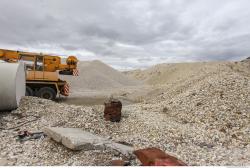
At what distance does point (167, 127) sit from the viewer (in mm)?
8961

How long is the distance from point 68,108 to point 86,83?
18763mm

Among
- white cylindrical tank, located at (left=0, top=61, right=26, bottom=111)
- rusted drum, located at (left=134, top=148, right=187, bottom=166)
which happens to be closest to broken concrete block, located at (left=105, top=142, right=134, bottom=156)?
rusted drum, located at (left=134, top=148, right=187, bottom=166)

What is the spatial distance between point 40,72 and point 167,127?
8.86 meters

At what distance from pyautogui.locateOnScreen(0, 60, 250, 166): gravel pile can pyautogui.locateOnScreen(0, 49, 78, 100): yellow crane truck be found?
3.63 m

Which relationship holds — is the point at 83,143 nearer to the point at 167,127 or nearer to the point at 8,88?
the point at 167,127

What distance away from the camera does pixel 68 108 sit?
10.7m

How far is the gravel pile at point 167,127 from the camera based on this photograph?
6168mm

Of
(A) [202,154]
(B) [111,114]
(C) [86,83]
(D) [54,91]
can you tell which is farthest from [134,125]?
(C) [86,83]

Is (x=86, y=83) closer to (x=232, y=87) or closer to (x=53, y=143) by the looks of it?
(x=232, y=87)

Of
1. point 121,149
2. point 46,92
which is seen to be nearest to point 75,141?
point 121,149

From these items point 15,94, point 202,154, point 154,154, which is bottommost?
point 202,154

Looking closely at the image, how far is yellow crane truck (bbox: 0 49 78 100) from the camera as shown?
14.4m

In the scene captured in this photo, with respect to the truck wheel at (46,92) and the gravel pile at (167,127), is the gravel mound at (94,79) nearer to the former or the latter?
the truck wheel at (46,92)

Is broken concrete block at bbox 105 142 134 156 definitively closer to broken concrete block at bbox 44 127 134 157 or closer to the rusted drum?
broken concrete block at bbox 44 127 134 157
